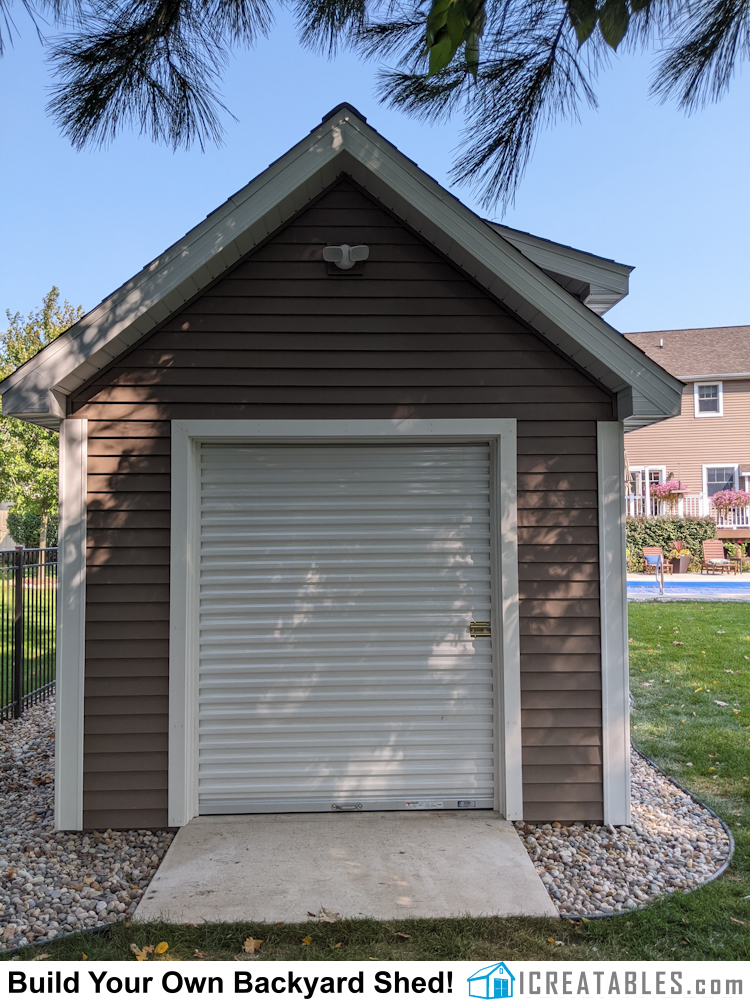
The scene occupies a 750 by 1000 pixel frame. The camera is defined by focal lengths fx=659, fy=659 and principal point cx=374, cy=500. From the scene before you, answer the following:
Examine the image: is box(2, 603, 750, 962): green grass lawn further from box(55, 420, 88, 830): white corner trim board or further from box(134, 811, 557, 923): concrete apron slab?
box(55, 420, 88, 830): white corner trim board

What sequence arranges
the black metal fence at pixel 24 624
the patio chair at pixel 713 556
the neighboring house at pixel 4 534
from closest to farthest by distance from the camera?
the black metal fence at pixel 24 624 < the patio chair at pixel 713 556 < the neighboring house at pixel 4 534

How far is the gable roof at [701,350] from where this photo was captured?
23.0 m

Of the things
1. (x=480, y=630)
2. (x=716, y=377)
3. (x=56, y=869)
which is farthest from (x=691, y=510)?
(x=56, y=869)

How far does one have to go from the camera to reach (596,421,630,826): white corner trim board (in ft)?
13.6

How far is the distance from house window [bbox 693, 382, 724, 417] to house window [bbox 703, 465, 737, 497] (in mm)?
1857

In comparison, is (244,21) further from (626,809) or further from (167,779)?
(626,809)

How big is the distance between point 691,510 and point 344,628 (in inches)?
817

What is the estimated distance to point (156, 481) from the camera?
13.8 ft

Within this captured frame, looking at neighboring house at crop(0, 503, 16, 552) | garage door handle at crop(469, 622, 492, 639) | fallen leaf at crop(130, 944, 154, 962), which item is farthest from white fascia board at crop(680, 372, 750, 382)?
neighboring house at crop(0, 503, 16, 552)

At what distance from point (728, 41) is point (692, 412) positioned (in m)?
22.5

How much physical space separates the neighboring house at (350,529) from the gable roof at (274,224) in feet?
0.08

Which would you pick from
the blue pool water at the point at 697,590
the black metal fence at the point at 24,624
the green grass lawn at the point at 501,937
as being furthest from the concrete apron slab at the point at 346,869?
the blue pool water at the point at 697,590

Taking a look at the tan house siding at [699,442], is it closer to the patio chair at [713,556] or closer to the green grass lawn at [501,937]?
the patio chair at [713,556]

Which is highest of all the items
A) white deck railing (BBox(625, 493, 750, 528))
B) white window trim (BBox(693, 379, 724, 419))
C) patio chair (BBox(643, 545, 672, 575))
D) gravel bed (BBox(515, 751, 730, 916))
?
white window trim (BBox(693, 379, 724, 419))
